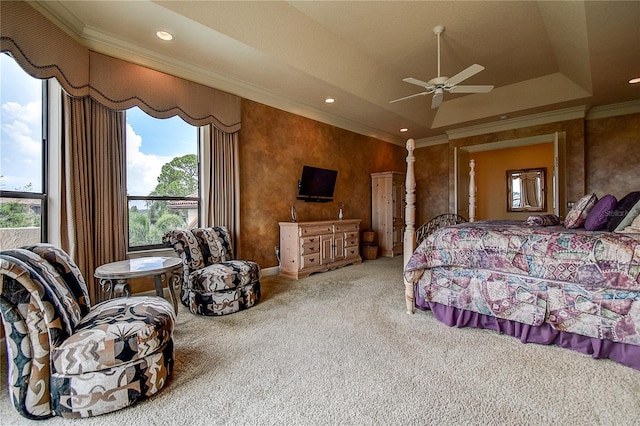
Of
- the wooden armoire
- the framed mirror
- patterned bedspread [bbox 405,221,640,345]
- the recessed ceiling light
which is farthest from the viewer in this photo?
the framed mirror

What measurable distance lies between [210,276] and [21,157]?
1852 millimetres

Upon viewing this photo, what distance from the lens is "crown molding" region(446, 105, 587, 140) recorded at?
521 cm

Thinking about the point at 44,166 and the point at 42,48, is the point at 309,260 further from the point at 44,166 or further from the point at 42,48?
the point at 42,48

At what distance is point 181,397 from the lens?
165cm

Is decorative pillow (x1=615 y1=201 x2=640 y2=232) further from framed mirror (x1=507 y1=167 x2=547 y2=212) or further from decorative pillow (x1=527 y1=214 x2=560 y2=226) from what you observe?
framed mirror (x1=507 y1=167 x2=547 y2=212)

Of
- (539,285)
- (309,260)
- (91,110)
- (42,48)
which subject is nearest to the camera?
(539,285)

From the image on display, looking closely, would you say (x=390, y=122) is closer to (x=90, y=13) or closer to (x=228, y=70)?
(x=228, y=70)

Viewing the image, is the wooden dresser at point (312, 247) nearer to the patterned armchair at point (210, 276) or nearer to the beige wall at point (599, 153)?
the patterned armchair at point (210, 276)

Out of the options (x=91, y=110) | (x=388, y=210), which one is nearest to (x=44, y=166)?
(x=91, y=110)

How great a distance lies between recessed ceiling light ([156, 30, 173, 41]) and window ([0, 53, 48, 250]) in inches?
43.6

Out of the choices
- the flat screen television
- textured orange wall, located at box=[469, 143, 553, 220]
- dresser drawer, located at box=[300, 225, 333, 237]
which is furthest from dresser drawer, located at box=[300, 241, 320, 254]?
textured orange wall, located at box=[469, 143, 553, 220]

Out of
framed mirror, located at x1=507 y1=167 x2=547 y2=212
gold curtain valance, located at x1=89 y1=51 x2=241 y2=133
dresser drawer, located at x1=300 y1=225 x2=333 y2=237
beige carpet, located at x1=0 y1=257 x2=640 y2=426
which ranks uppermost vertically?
gold curtain valance, located at x1=89 y1=51 x2=241 y2=133

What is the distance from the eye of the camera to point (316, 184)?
205 inches

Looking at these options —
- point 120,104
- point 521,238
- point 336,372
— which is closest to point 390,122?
point 521,238
